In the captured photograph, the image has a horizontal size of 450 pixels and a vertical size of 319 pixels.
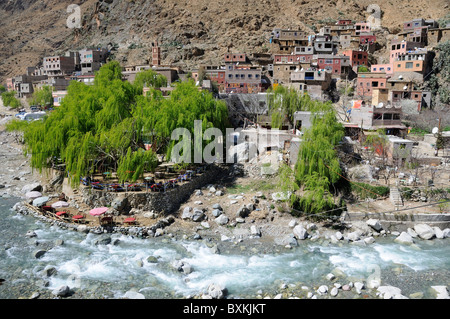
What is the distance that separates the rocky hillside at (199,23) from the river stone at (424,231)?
50.4 m

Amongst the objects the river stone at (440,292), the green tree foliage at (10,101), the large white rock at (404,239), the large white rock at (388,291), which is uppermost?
the green tree foliage at (10,101)

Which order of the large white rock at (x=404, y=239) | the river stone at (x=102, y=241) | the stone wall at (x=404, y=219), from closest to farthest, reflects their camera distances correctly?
1. the river stone at (x=102, y=241)
2. the large white rock at (x=404, y=239)
3. the stone wall at (x=404, y=219)

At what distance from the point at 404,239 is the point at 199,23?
222 feet

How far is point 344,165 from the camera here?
83.6 ft

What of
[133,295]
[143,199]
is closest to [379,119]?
[143,199]

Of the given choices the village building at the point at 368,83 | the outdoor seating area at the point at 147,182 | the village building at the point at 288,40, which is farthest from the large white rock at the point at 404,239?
the village building at the point at 288,40

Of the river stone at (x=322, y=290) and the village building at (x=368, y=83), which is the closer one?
the river stone at (x=322, y=290)

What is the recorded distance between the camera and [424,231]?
19.4m

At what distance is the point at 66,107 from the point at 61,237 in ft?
33.7

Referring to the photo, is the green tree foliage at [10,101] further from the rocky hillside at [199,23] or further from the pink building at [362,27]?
the pink building at [362,27]

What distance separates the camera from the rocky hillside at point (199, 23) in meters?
69.0

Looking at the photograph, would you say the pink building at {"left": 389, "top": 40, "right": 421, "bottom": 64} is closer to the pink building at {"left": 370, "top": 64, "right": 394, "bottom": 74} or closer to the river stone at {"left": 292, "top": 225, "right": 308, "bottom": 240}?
the pink building at {"left": 370, "top": 64, "right": 394, "bottom": 74}

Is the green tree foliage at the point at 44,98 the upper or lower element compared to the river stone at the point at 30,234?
upper
